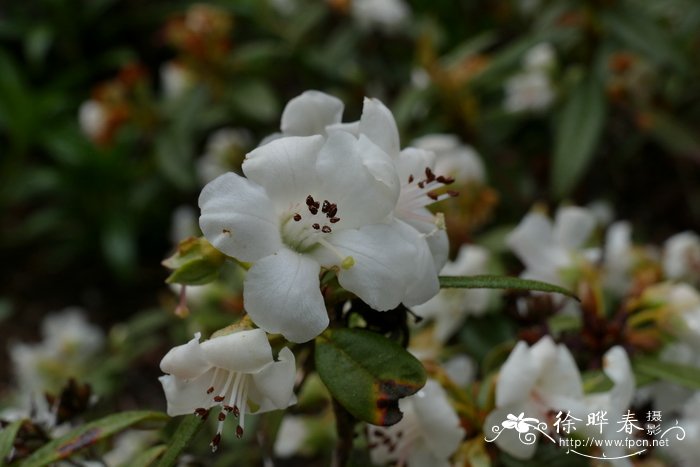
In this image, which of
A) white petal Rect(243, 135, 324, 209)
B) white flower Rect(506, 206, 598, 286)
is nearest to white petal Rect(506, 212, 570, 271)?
white flower Rect(506, 206, 598, 286)

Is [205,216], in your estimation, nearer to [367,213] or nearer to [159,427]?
[367,213]

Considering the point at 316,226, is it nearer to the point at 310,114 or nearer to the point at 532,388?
the point at 310,114

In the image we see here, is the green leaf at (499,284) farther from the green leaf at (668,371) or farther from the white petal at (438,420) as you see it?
the green leaf at (668,371)

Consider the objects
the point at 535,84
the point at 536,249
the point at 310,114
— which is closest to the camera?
the point at 310,114

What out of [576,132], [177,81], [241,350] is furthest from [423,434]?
[177,81]

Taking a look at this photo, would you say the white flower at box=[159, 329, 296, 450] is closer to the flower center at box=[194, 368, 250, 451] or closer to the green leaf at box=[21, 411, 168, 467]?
the flower center at box=[194, 368, 250, 451]

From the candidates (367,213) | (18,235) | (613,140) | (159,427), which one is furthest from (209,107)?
(367,213)
